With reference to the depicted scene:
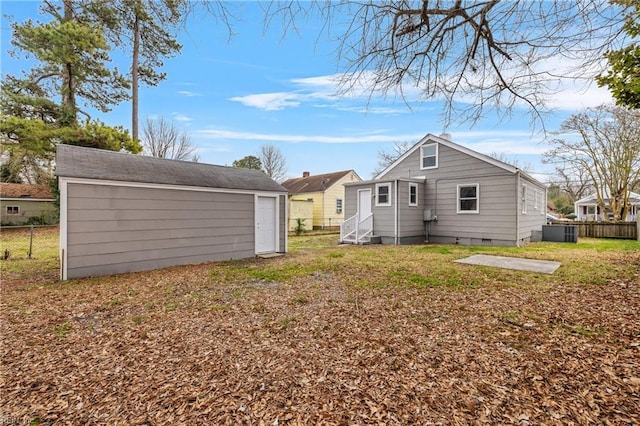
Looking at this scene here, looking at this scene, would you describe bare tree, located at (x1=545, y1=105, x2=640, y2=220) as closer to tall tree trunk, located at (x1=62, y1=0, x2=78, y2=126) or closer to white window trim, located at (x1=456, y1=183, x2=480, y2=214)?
white window trim, located at (x1=456, y1=183, x2=480, y2=214)

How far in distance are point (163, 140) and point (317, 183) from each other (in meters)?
13.8

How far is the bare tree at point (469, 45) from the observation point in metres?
3.63

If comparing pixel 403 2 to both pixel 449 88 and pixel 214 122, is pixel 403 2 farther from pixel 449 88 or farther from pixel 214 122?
pixel 214 122

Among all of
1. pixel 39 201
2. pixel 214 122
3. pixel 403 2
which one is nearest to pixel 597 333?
pixel 403 2

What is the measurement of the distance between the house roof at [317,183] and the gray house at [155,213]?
14360 mm

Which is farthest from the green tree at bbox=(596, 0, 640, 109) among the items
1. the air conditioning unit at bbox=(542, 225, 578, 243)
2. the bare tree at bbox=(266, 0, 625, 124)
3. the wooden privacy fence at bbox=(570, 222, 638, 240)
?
the wooden privacy fence at bbox=(570, 222, 638, 240)

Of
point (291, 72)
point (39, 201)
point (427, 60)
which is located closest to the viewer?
point (427, 60)

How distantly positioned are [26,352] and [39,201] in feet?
76.1

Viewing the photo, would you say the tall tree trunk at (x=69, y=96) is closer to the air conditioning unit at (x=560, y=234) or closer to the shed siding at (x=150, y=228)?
the shed siding at (x=150, y=228)

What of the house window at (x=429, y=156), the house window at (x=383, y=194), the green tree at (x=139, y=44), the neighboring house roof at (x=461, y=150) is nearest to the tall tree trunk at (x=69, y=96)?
the green tree at (x=139, y=44)

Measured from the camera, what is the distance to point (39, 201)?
65.2ft

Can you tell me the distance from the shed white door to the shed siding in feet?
0.88

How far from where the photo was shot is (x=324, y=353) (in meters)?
3.00

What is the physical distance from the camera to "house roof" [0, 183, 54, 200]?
755 inches
